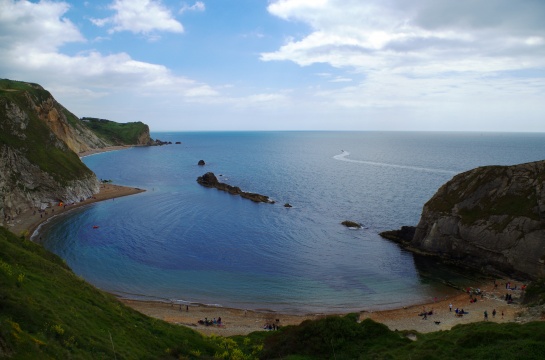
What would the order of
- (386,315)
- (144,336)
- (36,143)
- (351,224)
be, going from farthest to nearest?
1. (36,143)
2. (351,224)
3. (386,315)
4. (144,336)

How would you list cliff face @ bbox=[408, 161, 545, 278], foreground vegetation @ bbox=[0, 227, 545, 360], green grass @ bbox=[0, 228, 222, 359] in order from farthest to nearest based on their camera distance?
cliff face @ bbox=[408, 161, 545, 278], foreground vegetation @ bbox=[0, 227, 545, 360], green grass @ bbox=[0, 228, 222, 359]

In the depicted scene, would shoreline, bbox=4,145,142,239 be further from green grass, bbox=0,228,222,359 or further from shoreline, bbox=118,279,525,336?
green grass, bbox=0,228,222,359

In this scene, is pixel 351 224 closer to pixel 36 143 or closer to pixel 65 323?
pixel 65 323

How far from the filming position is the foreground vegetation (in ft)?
57.2

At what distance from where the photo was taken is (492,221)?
5909 cm

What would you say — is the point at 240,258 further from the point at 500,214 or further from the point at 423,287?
the point at 500,214

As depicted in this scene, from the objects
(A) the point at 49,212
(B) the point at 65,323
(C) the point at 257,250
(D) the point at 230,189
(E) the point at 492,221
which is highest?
(E) the point at 492,221

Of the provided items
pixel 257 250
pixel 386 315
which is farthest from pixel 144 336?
pixel 257 250

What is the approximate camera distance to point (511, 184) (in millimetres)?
61469

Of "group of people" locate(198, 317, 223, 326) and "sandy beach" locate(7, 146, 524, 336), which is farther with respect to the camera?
"group of people" locate(198, 317, 223, 326)

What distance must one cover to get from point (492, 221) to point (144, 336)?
56177 mm

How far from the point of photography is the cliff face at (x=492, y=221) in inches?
2136

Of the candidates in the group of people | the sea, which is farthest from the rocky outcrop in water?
the group of people

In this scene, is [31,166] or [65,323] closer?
[65,323]
